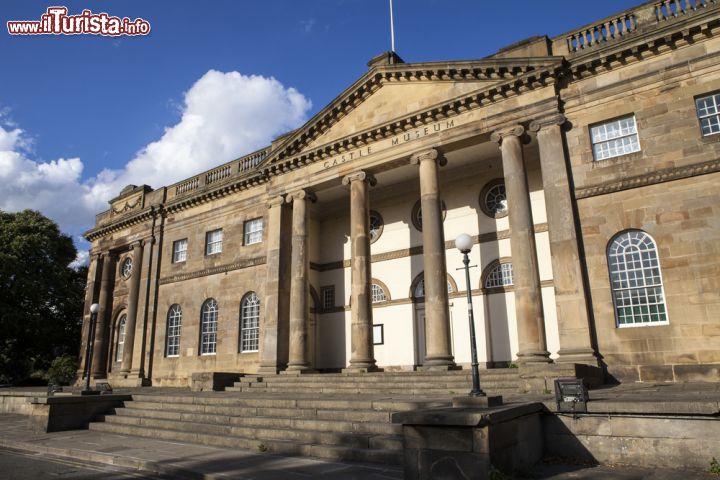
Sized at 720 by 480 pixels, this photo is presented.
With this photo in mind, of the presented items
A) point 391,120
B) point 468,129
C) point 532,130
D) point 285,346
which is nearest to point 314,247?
point 285,346

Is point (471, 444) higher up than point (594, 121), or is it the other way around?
point (594, 121)

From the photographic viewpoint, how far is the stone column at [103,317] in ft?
96.1

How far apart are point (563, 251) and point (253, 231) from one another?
1519cm

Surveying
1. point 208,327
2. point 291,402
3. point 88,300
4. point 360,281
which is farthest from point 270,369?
point 88,300

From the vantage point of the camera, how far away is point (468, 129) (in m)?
17.5

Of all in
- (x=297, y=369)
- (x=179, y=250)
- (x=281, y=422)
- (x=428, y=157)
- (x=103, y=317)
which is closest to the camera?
(x=281, y=422)

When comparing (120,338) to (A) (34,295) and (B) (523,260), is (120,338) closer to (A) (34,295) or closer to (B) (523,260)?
(A) (34,295)

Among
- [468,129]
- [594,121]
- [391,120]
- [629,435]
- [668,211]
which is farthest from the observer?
[391,120]

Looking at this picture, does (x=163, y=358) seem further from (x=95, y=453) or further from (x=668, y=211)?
(x=668, y=211)

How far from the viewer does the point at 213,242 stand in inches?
1040

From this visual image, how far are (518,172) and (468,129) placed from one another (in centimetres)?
263

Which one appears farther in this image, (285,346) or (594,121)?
(285,346)

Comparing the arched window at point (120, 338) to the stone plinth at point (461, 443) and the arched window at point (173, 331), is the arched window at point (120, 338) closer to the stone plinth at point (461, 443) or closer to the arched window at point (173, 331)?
the arched window at point (173, 331)

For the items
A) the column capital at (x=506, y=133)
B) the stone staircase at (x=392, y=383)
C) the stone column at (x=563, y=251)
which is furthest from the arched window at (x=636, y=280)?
the column capital at (x=506, y=133)
